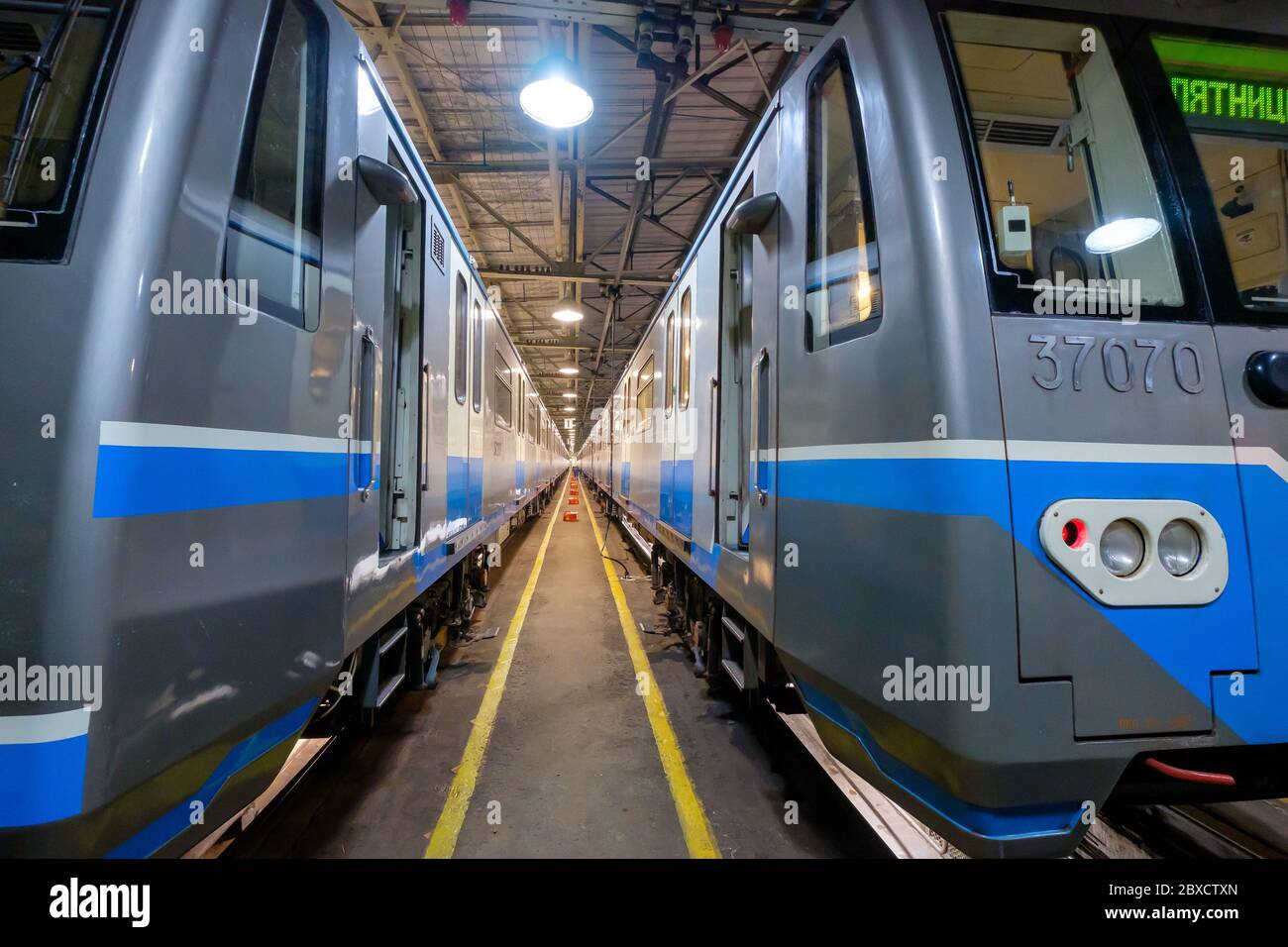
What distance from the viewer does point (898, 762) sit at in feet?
5.09

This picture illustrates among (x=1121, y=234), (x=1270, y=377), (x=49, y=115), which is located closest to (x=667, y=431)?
(x=1121, y=234)

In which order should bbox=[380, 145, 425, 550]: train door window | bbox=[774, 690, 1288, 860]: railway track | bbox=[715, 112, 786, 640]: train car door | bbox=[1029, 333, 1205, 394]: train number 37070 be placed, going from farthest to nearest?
bbox=[380, 145, 425, 550]: train door window < bbox=[715, 112, 786, 640]: train car door < bbox=[774, 690, 1288, 860]: railway track < bbox=[1029, 333, 1205, 394]: train number 37070

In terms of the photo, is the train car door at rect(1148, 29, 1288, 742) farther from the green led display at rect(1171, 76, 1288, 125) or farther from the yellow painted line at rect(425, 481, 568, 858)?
the yellow painted line at rect(425, 481, 568, 858)

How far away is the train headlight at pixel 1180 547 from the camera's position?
1434 mm

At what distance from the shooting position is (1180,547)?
145cm

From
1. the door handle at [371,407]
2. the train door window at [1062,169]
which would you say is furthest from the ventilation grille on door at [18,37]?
the train door window at [1062,169]

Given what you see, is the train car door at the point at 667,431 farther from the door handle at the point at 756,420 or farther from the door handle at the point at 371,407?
the door handle at the point at 371,407

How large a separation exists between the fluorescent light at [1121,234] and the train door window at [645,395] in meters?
4.61

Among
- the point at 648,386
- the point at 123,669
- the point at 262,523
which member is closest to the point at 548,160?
the point at 648,386

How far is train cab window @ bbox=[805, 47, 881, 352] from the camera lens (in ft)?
5.72

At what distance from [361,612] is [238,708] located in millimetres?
697

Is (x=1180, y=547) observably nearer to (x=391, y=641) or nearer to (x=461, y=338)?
(x=391, y=641)

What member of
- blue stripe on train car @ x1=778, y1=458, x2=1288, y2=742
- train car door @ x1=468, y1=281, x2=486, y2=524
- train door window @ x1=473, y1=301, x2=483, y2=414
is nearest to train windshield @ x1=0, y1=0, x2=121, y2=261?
blue stripe on train car @ x1=778, y1=458, x2=1288, y2=742
